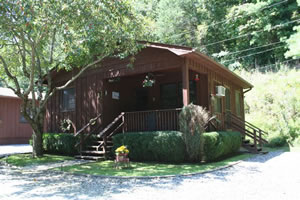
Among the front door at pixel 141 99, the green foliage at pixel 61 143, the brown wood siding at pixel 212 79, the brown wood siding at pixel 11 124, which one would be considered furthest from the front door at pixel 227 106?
the brown wood siding at pixel 11 124

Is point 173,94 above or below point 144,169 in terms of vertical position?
above

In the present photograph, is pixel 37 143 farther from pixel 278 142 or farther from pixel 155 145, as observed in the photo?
pixel 278 142

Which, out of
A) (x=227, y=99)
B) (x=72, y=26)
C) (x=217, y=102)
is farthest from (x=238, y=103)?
(x=72, y=26)

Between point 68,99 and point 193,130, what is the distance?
296 inches

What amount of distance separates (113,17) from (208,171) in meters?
5.78

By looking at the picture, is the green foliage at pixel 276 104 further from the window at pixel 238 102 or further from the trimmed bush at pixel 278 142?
the window at pixel 238 102

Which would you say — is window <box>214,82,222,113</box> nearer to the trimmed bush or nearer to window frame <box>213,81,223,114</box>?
window frame <box>213,81,223,114</box>

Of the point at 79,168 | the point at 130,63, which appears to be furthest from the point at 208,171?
the point at 130,63

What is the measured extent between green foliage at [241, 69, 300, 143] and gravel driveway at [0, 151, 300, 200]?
719 centimetres

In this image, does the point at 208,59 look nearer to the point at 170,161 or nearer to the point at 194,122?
the point at 194,122

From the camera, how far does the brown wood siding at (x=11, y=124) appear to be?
17594 mm

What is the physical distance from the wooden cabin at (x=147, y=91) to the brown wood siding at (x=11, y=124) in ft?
17.9

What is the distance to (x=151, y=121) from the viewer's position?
415 inches

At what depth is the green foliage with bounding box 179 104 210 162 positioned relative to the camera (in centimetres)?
847
